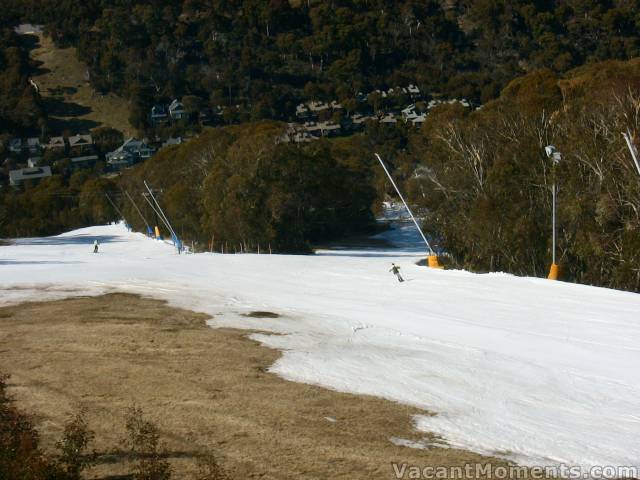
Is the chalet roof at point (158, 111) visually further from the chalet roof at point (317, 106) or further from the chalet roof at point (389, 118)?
the chalet roof at point (389, 118)

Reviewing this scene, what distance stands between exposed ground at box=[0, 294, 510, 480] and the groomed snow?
880 mm

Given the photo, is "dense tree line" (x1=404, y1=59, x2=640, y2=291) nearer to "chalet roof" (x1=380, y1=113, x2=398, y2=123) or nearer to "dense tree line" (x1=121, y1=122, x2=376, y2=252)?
"dense tree line" (x1=121, y1=122, x2=376, y2=252)

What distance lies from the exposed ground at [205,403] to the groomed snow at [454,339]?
880 millimetres

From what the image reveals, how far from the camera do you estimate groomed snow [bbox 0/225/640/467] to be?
45.1 feet

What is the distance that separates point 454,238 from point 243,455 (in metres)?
33.2

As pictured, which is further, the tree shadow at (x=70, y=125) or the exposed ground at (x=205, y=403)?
the tree shadow at (x=70, y=125)

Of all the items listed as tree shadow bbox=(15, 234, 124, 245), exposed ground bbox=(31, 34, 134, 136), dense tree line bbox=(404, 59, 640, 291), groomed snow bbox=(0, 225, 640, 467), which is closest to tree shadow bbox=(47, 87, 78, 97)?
exposed ground bbox=(31, 34, 134, 136)

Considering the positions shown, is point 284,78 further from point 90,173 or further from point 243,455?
point 243,455

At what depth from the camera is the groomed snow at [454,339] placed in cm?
1373

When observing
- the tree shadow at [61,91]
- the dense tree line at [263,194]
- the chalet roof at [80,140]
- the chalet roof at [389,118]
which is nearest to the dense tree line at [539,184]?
the dense tree line at [263,194]

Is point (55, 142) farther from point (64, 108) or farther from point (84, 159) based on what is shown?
point (64, 108)

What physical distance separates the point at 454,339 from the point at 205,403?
28.1ft

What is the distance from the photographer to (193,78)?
200 meters

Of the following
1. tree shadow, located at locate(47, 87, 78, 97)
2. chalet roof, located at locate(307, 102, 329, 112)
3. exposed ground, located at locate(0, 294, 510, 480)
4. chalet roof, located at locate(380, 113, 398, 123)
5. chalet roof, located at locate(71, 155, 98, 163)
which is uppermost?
tree shadow, located at locate(47, 87, 78, 97)
